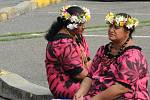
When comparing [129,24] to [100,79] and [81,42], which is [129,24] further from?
[81,42]

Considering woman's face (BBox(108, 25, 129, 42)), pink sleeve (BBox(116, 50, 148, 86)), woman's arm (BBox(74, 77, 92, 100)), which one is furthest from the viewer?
woman's arm (BBox(74, 77, 92, 100))

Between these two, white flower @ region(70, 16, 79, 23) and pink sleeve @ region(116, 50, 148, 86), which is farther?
white flower @ region(70, 16, 79, 23)

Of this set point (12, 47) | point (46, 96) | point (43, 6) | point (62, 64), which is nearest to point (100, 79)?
point (62, 64)

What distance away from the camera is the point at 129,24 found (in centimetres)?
440

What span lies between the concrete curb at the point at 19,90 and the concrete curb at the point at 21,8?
8032 millimetres

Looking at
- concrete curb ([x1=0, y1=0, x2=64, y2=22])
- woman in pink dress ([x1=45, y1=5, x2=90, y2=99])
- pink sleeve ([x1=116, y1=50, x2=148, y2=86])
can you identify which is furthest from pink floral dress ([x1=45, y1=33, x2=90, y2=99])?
concrete curb ([x1=0, y1=0, x2=64, y2=22])

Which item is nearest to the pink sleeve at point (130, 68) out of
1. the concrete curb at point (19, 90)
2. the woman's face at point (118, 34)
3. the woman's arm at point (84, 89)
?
the woman's face at point (118, 34)

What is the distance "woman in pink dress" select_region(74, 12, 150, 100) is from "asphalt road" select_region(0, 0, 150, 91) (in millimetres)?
2980

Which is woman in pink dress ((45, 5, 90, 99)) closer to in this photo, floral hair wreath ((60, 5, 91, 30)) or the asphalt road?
floral hair wreath ((60, 5, 91, 30))

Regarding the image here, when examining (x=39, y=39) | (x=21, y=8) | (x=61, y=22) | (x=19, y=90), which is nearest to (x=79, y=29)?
(x=61, y=22)

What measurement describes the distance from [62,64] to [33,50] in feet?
17.4

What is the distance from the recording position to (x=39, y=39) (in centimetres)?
1185

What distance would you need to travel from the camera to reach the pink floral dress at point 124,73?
4246 mm

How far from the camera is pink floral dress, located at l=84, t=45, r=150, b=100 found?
13.9ft
